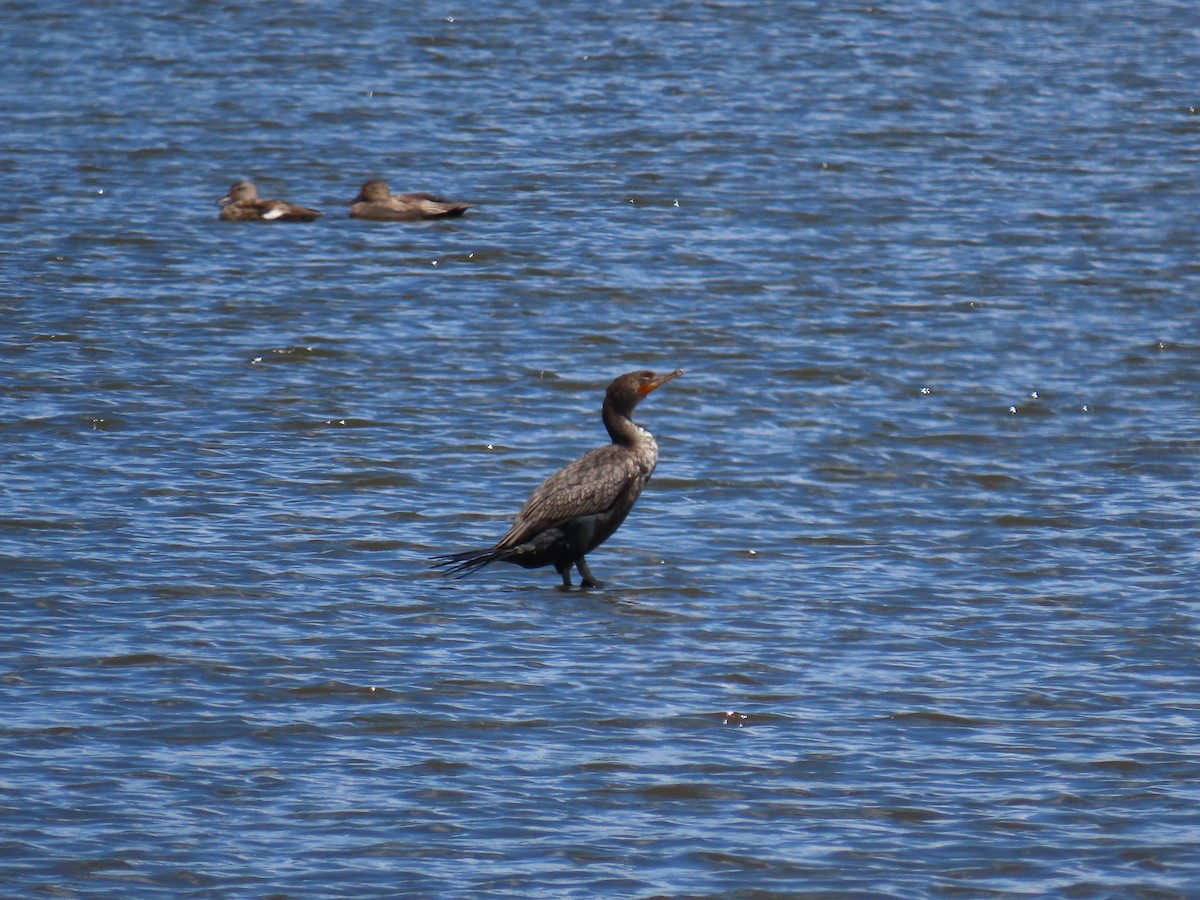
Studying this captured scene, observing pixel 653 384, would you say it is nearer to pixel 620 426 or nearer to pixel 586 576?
pixel 620 426

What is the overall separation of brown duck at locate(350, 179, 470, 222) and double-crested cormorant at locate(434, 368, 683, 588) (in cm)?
956

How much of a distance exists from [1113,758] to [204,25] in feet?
82.2

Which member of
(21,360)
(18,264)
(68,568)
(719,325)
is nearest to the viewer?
(68,568)

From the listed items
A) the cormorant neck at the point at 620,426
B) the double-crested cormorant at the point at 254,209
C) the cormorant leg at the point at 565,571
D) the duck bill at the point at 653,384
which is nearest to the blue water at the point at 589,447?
the double-crested cormorant at the point at 254,209

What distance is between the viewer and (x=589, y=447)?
46.2 feet

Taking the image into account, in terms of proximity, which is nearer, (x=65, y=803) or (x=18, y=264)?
(x=65, y=803)

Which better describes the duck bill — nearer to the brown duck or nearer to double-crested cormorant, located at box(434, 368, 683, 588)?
double-crested cormorant, located at box(434, 368, 683, 588)

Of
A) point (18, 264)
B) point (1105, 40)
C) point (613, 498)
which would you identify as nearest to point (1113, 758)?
point (613, 498)

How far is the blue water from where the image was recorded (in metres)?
7.98

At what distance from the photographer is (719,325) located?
17.3 metres

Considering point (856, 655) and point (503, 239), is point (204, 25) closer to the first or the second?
point (503, 239)

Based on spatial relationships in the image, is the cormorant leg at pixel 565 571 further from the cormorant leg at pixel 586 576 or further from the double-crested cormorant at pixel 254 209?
the double-crested cormorant at pixel 254 209

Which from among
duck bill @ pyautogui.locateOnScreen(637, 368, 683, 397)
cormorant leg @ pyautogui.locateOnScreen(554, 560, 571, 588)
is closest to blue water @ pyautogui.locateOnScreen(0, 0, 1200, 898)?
cormorant leg @ pyautogui.locateOnScreen(554, 560, 571, 588)

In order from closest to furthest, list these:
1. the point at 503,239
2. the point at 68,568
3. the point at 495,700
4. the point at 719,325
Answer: the point at 495,700, the point at 68,568, the point at 719,325, the point at 503,239
